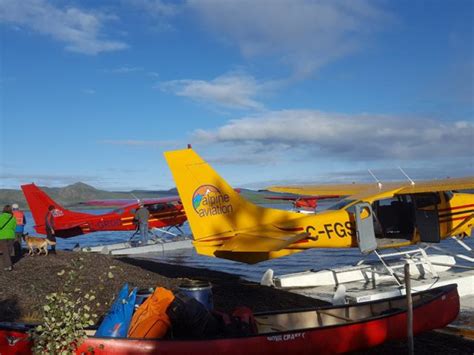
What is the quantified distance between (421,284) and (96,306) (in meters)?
6.40

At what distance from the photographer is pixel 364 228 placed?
29.9 ft

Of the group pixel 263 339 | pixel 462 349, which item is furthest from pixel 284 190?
pixel 263 339

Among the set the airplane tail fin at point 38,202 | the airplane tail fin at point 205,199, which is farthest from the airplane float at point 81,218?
the airplane tail fin at point 205,199

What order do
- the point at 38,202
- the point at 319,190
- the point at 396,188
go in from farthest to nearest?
the point at 38,202
the point at 319,190
the point at 396,188

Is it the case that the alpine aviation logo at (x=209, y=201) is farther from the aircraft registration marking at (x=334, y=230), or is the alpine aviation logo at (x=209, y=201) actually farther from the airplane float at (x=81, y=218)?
the airplane float at (x=81, y=218)

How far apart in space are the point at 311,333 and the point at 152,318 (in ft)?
5.63

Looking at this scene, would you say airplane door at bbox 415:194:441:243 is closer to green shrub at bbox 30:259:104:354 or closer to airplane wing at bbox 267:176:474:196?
airplane wing at bbox 267:176:474:196

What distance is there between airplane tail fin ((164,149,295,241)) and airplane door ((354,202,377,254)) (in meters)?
1.91

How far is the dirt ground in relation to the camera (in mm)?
6590

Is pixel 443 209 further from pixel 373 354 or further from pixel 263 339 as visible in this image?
pixel 263 339

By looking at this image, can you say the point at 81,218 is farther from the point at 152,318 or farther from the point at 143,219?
the point at 152,318

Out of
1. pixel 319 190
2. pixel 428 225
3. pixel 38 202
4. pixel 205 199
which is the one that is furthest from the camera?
pixel 38 202

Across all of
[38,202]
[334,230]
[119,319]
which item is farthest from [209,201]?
[38,202]

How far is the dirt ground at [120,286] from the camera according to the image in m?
6.59
